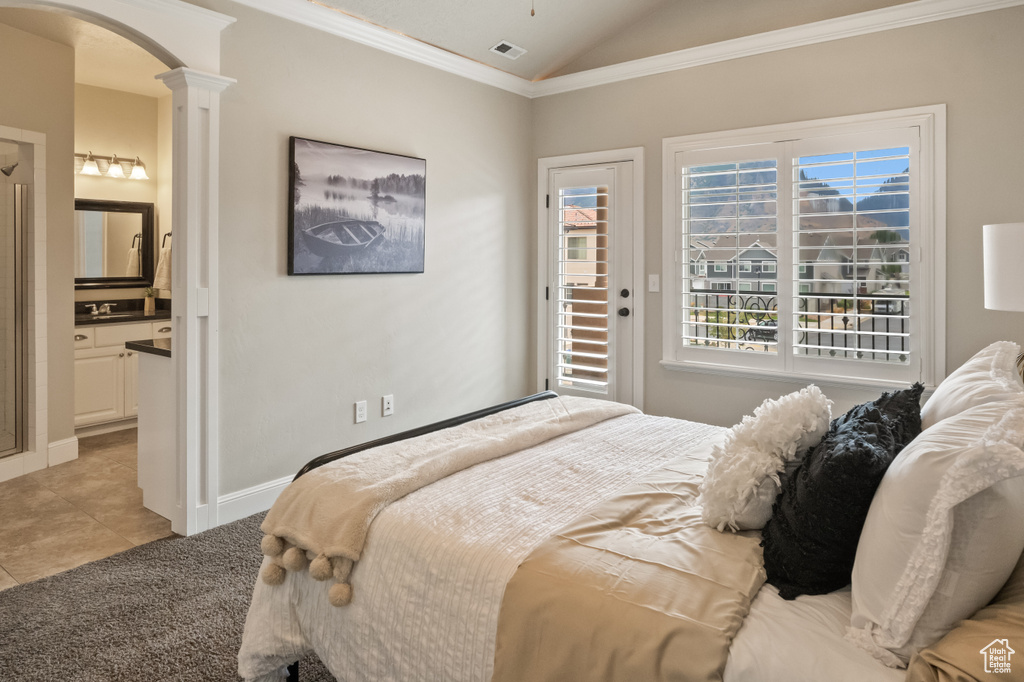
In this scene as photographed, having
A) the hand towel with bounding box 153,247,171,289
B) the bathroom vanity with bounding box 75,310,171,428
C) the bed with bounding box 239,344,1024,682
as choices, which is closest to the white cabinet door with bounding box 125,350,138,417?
the bathroom vanity with bounding box 75,310,171,428

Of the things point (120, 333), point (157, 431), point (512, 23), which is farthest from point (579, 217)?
point (120, 333)

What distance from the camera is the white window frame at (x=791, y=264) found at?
3.48 meters

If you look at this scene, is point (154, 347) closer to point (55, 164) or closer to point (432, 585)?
point (55, 164)

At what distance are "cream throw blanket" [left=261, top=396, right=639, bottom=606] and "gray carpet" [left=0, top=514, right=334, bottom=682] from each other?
0.54 meters

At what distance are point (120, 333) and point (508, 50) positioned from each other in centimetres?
362

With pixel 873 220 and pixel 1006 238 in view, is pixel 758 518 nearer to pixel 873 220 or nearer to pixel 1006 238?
pixel 1006 238

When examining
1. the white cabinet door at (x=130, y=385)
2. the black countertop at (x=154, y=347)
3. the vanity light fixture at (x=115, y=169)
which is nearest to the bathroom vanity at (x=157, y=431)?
the black countertop at (x=154, y=347)

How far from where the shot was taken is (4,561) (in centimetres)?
291

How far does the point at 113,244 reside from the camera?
18.9 ft

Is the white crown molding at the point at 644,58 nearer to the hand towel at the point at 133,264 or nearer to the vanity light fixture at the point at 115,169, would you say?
the vanity light fixture at the point at 115,169

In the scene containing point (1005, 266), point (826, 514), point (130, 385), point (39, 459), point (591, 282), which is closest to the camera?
point (826, 514)

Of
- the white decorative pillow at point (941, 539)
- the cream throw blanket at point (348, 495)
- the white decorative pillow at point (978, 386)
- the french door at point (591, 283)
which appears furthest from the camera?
the french door at point (591, 283)

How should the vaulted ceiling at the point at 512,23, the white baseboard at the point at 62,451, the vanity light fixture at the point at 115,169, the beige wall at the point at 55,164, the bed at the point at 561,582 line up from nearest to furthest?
the bed at the point at 561,582, the vaulted ceiling at the point at 512,23, the beige wall at the point at 55,164, the white baseboard at the point at 62,451, the vanity light fixture at the point at 115,169

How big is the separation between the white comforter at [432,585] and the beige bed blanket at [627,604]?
0.07 meters
